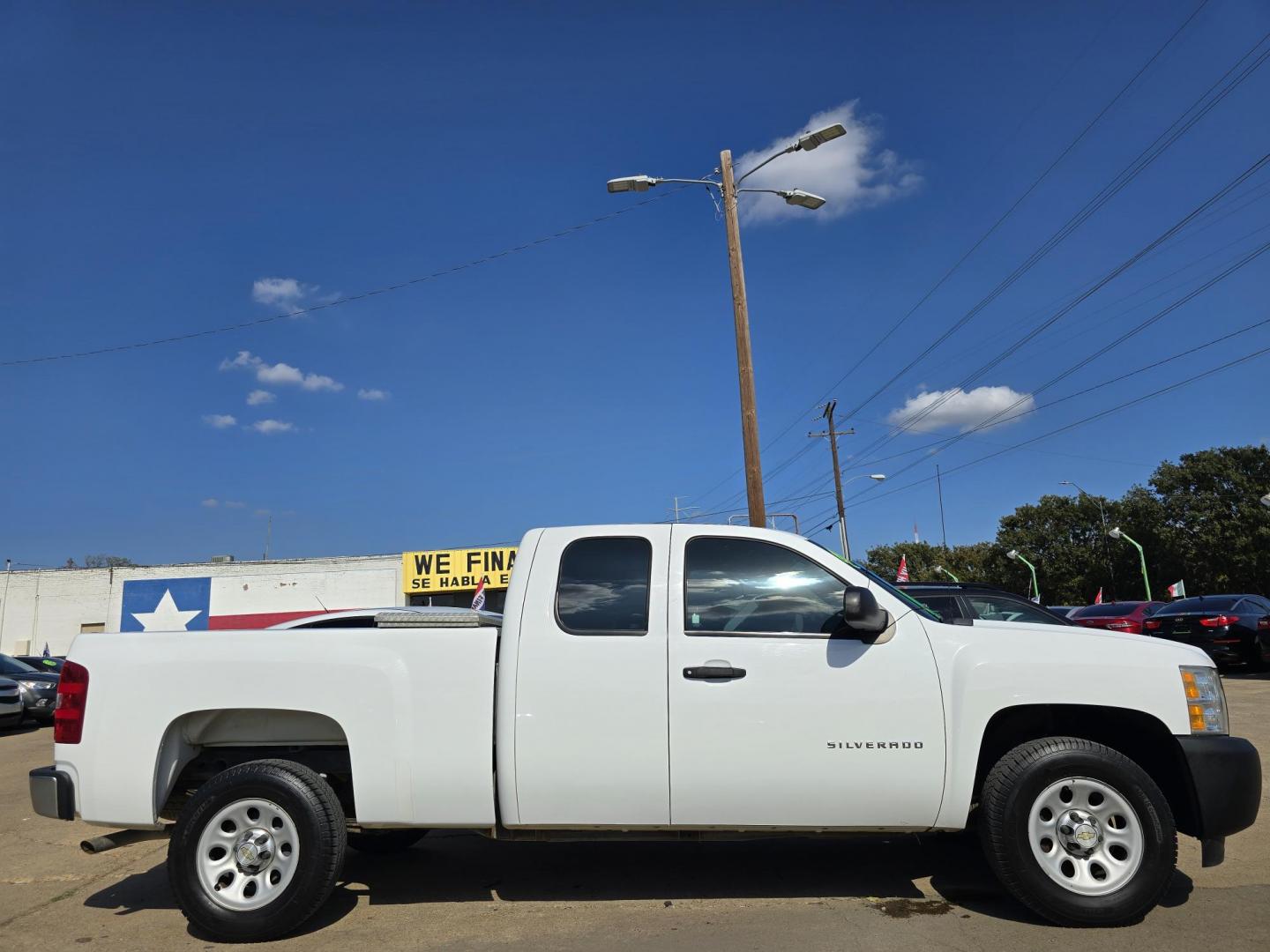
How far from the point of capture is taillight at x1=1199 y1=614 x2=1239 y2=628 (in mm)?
15367

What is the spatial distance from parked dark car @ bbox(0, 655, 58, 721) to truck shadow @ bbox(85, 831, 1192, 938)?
1327 centimetres

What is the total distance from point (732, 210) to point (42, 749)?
12.9 m

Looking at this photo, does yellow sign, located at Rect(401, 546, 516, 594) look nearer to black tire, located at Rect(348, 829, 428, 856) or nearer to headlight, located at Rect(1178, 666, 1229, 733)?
black tire, located at Rect(348, 829, 428, 856)

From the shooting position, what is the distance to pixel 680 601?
4.43 meters

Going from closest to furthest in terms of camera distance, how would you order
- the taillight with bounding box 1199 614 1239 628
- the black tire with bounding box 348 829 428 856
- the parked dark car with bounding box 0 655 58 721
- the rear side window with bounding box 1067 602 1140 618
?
the black tire with bounding box 348 829 428 856
the taillight with bounding box 1199 614 1239 628
the parked dark car with bounding box 0 655 58 721
the rear side window with bounding box 1067 602 1140 618

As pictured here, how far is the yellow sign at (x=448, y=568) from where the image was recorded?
134ft

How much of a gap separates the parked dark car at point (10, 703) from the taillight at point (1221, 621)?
69.6 feet

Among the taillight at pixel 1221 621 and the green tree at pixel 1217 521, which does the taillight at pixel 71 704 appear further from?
the green tree at pixel 1217 521

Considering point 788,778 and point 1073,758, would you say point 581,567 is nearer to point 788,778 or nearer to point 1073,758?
point 788,778

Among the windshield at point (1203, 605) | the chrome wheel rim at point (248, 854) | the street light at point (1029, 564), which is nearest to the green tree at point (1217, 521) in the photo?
the street light at point (1029, 564)

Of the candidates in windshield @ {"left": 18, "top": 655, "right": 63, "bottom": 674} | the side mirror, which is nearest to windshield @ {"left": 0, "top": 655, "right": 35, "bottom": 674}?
windshield @ {"left": 18, "top": 655, "right": 63, "bottom": 674}

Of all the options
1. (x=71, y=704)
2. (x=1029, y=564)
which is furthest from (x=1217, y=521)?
(x=71, y=704)

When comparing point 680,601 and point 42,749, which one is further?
point 42,749

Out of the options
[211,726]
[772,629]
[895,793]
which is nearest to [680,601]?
[772,629]
